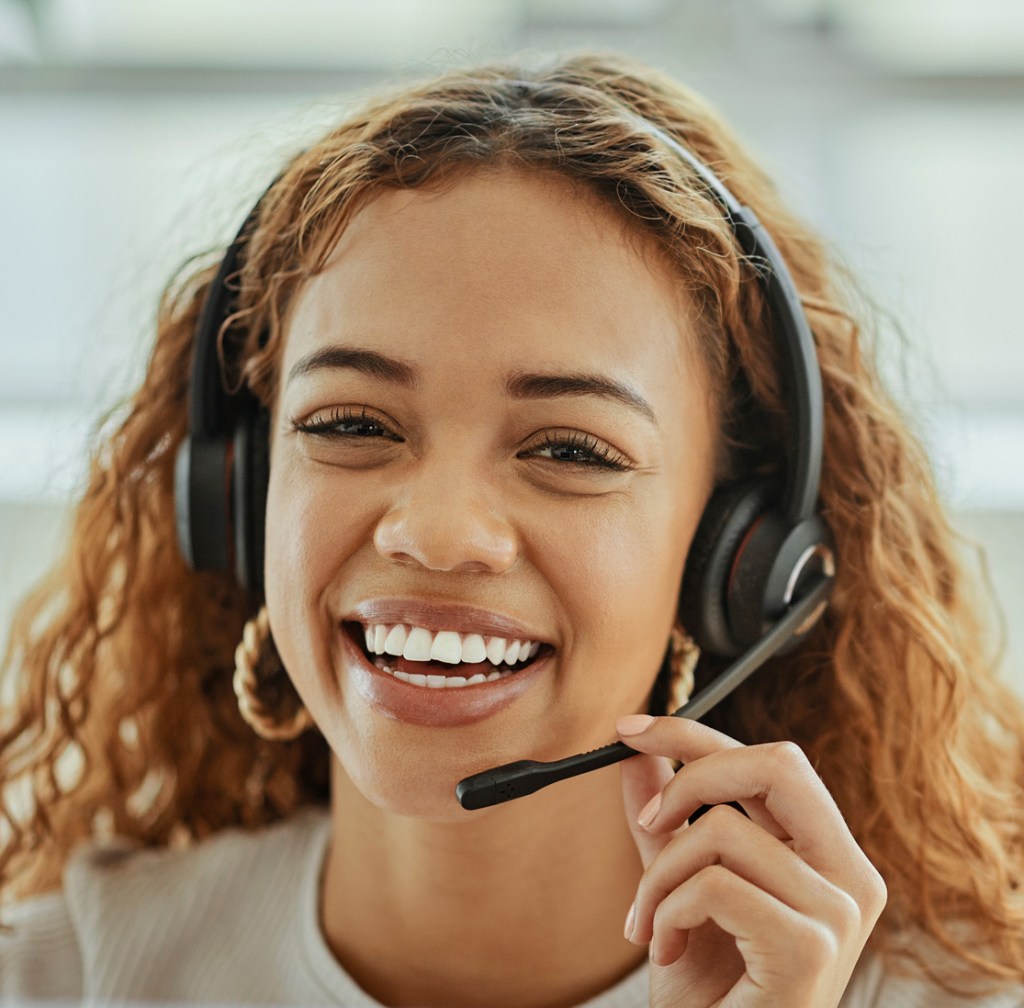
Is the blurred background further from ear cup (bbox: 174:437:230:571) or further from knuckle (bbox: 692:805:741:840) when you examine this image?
knuckle (bbox: 692:805:741:840)

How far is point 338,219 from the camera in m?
1.05

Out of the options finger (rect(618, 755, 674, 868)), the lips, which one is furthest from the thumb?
the lips

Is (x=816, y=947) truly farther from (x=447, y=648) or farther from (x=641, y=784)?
(x=447, y=648)

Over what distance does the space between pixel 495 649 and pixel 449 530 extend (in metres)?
0.11

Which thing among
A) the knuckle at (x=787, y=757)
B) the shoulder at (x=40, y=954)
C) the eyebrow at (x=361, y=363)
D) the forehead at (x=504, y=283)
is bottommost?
the shoulder at (x=40, y=954)

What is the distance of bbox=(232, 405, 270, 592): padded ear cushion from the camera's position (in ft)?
3.68

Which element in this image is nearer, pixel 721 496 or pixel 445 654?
pixel 445 654

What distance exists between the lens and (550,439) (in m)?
1.00

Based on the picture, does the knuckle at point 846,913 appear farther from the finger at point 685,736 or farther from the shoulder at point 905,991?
the shoulder at point 905,991

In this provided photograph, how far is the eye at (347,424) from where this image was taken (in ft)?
3.35

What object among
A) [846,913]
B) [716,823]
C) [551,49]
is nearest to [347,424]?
[716,823]

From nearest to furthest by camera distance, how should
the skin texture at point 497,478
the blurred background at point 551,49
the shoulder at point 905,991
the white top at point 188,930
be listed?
the skin texture at point 497,478 < the shoulder at point 905,991 < the white top at point 188,930 < the blurred background at point 551,49

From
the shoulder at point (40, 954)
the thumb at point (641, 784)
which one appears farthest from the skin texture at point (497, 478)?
Result: the shoulder at point (40, 954)

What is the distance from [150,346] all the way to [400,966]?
→ 70 cm
